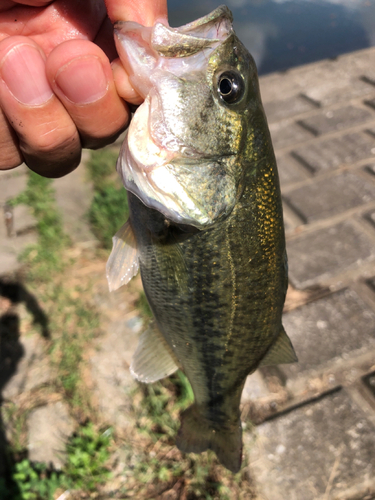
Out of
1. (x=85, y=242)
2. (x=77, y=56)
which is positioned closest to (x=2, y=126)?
(x=77, y=56)

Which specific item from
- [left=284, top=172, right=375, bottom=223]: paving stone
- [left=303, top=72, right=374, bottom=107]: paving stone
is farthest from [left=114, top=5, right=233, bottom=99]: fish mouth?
[left=303, top=72, right=374, bottom=107]: paving stone

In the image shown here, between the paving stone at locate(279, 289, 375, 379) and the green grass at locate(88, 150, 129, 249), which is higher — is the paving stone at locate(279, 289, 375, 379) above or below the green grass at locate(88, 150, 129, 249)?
below

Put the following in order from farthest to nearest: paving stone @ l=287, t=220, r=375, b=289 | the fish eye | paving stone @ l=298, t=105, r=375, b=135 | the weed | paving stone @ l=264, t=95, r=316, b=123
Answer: paving stone @ l=264, t=95, r=316, b=123, paving stone @ l=298, t=105, r=375, b=135, the weed, paving stone @ l=287, t=220, r=375, b=289, the fish eye

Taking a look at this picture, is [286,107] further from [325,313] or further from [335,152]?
[325,313]

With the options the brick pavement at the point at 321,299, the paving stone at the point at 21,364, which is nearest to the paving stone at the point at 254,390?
the brick pavement at the point at 321,299

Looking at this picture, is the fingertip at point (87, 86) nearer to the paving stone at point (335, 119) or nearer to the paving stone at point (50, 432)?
the paving stone at point (50, 432)

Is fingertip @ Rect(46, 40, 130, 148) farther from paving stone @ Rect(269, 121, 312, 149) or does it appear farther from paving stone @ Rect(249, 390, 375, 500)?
paving stone @ Rect(269, 121, 312, 149)
